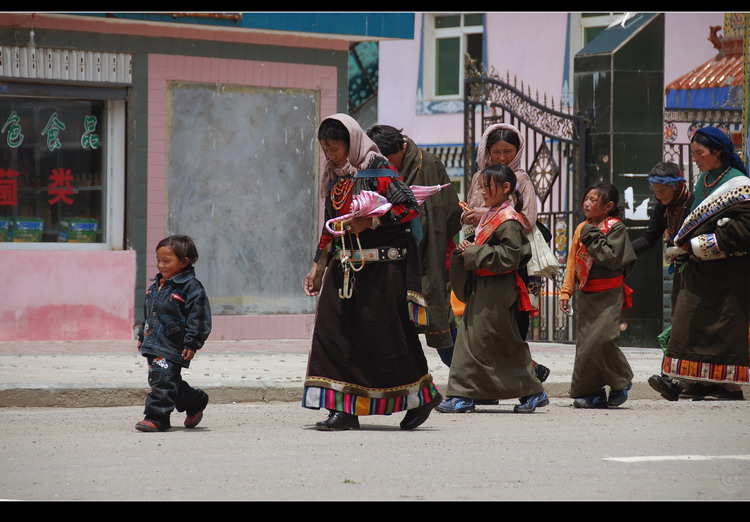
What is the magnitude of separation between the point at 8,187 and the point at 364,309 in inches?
254

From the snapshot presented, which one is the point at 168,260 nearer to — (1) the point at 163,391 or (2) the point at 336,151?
(1) the point at 163,391

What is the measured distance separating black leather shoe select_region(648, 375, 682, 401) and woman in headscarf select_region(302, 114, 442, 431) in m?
2.50

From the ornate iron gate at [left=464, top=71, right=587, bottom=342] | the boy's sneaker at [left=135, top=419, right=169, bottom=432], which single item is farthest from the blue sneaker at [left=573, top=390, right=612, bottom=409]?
the ornate iron gate at [left=464, top=71, right=587, bottom=342]

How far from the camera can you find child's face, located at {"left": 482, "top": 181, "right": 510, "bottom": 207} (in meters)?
8.66

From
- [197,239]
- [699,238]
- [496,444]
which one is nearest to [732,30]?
[197,239]

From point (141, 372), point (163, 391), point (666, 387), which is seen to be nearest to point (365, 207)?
point (163, 391)

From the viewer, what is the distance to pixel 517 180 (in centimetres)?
897

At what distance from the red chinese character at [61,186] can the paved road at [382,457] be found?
190 inches

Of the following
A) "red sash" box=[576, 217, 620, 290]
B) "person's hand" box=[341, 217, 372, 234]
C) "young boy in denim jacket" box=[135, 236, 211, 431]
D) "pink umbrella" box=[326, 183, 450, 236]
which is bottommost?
"young boy in denim jacket" box=[135, 236, 211, 431]

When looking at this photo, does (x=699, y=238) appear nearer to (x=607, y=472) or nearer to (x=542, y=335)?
(x=607, y=472)

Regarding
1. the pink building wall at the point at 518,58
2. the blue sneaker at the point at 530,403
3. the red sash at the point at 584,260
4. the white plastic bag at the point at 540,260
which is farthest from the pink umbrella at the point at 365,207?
the pink building wall at the point at 518,58

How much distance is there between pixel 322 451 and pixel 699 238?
12.2ft

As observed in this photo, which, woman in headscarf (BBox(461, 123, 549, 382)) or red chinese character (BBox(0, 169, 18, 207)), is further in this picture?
red chinese character (BBox(0, 169, 18, 207))

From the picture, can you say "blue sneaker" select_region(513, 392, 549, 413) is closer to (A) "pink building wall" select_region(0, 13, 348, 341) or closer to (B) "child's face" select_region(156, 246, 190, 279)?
(B) "child's face" select_region(156, 246, 190, 279)
